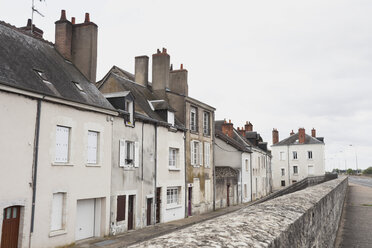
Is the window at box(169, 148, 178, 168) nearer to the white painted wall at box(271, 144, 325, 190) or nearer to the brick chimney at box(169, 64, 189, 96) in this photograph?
the brick chimney at box(169, 64, 189, 96)

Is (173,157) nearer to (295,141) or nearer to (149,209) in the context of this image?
(149,209)

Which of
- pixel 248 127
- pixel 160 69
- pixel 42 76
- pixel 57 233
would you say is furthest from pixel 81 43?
pixel 248 127

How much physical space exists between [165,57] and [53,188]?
1347 cm

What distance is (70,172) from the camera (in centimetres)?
1308

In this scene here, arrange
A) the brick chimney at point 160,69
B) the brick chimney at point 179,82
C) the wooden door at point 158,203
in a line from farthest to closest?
the brick chimney at point 179,82 → the brick chimney at point 160,69 → the wooden door at point 158,203

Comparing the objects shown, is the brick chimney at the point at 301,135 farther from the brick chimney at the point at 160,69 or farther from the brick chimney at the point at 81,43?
the brick chimney at the point at 81,43

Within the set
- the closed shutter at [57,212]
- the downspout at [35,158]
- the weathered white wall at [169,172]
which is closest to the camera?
the downspout at [35,158]

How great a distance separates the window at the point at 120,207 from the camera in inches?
616

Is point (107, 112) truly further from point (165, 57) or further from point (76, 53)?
point (165, 57)

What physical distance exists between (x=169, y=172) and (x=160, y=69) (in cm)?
750

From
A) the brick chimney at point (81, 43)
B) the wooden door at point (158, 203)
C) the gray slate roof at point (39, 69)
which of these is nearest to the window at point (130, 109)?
the gray slate roof at point (39, 69)

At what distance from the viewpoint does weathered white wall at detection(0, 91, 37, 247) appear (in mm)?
10586

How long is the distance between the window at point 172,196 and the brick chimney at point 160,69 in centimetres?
704

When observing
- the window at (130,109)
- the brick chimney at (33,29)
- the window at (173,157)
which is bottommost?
the window at (173,157)
